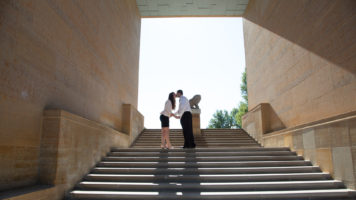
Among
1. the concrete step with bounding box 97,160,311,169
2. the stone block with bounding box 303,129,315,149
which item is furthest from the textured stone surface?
the stone block with bounding box 303,129,315,149

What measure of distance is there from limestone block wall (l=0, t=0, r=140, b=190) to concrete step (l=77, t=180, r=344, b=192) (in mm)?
1449

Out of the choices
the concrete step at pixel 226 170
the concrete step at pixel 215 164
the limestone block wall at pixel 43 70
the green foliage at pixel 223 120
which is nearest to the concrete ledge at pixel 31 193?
the limestone block wall at pixel 43 70

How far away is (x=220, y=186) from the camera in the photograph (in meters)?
5.33

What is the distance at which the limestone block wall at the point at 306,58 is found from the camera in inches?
238

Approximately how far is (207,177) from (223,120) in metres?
43.1

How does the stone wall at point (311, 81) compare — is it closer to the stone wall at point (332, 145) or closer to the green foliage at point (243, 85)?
the stone wall at point (332, 145)

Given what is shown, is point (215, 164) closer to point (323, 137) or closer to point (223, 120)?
point (323, 137)

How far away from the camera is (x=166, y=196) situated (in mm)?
4785

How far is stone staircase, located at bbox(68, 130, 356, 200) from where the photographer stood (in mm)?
4930

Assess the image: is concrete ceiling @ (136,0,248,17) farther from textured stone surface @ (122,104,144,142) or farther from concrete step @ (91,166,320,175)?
concrete step @ (91,166,320,175)

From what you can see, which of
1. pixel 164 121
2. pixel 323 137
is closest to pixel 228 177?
pixel 323 137

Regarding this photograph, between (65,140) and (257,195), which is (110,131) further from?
(257,195)

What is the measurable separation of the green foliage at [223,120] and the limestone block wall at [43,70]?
130ft

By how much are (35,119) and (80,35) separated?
3026mm
